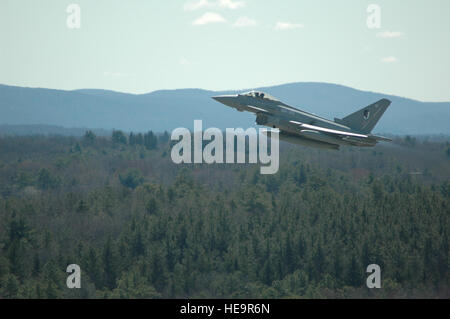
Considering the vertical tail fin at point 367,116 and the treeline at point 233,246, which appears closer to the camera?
the vertical tail fin at point 367,116

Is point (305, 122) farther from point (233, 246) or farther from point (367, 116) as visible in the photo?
point (233, 246)

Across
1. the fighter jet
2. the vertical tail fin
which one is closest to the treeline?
the vertical tail fin

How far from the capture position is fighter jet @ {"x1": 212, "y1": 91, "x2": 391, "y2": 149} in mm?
46594

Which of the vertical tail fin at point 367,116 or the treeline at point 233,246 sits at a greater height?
the vertical tail fin at point 367,116

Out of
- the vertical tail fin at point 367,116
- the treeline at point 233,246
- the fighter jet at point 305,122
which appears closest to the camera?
the fighter jet at point 305,122

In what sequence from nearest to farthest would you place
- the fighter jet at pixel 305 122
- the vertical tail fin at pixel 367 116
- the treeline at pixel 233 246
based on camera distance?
1. the fighter jet at pixel 305 122
2. the vertical tail fin at pixel 367 116
3. the treeline at pixel 233 246

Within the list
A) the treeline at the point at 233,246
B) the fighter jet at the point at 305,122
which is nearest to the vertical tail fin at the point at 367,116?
the fighter jet at the point at 305,122

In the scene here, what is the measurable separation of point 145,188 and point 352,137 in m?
144

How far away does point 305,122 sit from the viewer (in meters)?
49.4

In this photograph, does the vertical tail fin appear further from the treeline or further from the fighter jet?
the treeline

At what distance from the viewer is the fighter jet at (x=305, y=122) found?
153ft

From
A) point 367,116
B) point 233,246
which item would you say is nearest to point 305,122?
point 367,116

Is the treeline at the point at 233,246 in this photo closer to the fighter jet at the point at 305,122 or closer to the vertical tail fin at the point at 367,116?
the vertical tail fin at the point at 367,116
